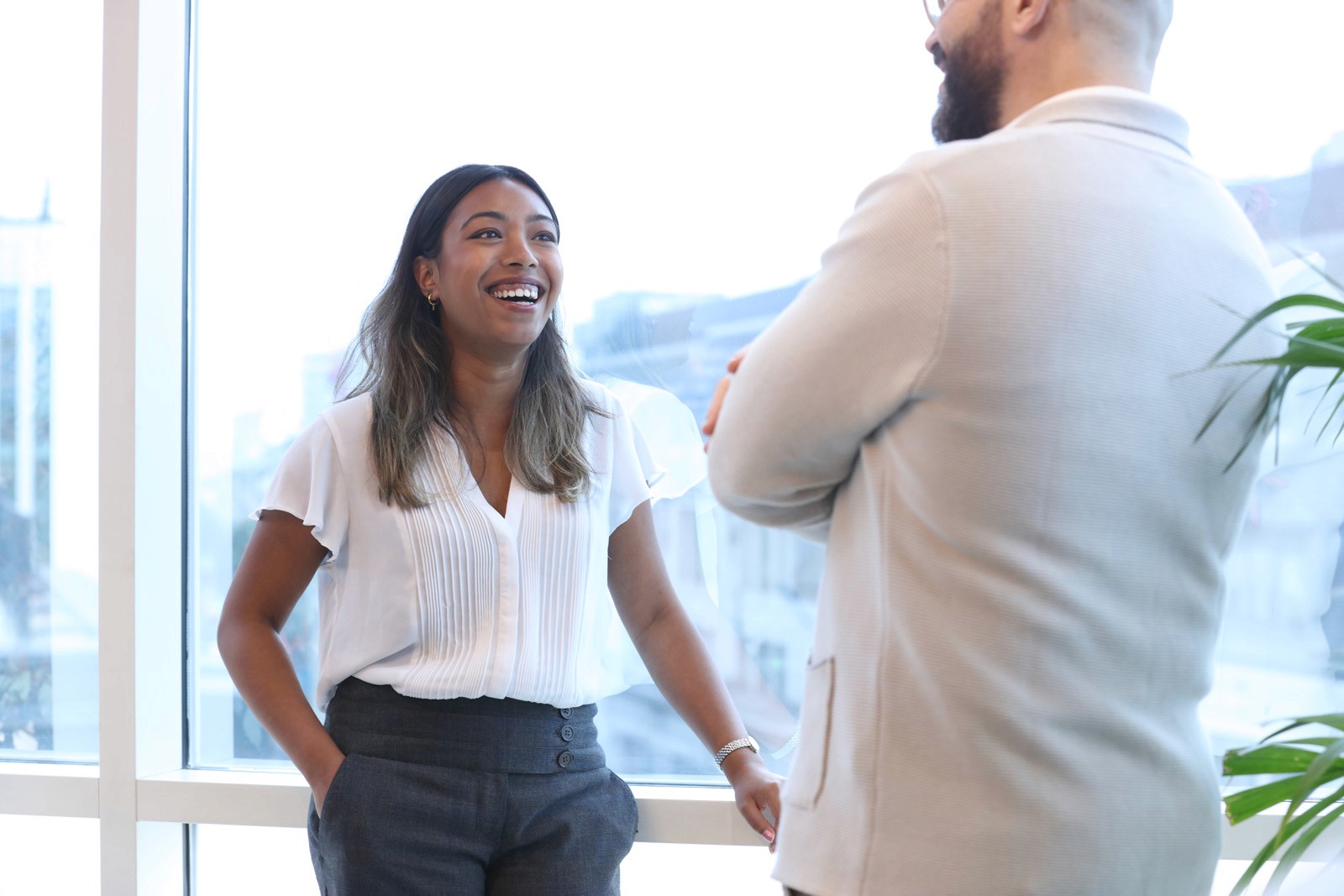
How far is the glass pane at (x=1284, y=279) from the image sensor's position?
6.71ft

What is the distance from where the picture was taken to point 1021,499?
0.92m

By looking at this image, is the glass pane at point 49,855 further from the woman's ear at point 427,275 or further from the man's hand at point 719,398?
the man's hand at point 719,398

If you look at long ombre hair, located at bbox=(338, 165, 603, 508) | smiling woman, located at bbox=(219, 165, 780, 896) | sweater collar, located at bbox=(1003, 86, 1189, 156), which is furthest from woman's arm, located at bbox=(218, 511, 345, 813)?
sweater collar, located at bbox=(1003, 86, 1189, 156)

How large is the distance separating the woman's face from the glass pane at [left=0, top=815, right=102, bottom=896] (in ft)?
4.88

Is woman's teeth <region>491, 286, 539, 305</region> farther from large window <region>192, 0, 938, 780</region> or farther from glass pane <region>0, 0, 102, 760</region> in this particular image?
glass pane <region>0, 0, 102, 760</region>

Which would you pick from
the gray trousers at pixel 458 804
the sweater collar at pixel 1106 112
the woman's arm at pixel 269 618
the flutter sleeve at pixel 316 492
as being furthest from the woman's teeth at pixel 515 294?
the sweater collar at pixel 1106 112

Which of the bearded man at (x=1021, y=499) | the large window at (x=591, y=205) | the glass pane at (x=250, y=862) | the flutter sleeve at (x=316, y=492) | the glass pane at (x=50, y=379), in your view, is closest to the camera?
the bearded man at (x=1021, y=499)

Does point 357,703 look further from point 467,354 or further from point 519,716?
point 467,354

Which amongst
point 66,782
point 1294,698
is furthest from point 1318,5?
point 66,782

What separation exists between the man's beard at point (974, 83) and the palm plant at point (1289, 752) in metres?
0.33

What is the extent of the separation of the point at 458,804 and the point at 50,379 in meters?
1.57

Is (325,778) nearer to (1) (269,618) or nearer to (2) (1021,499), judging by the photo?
(1) (269,618)

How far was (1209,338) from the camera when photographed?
3.19 feet

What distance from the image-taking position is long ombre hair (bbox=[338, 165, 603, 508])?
1771mm
